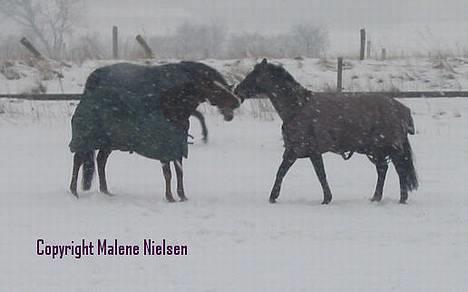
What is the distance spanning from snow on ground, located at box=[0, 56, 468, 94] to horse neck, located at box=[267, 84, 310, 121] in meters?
12.1

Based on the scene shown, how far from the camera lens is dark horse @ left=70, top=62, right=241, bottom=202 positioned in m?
9.60

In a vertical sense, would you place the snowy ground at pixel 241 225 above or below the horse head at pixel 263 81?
below

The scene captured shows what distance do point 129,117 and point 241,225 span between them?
2.17 metres

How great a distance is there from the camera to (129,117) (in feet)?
31.7

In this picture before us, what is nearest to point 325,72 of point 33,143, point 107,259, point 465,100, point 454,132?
point 465,100

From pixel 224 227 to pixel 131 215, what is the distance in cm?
115

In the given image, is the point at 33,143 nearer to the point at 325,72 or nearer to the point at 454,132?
the point at 454,132

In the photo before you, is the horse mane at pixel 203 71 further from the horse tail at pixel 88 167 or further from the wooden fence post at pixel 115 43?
the wooden fence post at pixel 115 43

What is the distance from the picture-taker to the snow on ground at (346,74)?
23422 mm

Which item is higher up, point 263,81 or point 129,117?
point 263,81

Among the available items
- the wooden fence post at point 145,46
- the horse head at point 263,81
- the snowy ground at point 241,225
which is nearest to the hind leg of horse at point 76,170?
the snowy ground at point 241,225

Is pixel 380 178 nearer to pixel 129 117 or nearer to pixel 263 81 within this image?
pixel 263 81

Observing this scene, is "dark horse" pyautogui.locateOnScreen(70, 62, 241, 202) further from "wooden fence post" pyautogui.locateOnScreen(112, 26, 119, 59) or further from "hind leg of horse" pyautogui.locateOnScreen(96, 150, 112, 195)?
"wooden fence post" pyautogui.locateOnScreen(112, 26, 119, 59)

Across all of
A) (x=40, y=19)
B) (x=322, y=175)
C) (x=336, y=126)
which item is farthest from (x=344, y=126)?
(x=40, y=19)
